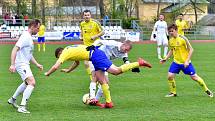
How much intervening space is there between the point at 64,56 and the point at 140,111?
194cm

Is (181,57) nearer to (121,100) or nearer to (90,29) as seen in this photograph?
(121,100)

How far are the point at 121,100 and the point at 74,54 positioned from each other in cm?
197

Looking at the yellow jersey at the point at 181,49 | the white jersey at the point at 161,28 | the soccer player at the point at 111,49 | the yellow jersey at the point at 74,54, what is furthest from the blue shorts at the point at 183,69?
the white jersey at the point at 161,28

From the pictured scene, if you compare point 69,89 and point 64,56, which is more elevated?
point 64,56

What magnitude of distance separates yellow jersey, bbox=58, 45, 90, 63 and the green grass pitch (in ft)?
3.53

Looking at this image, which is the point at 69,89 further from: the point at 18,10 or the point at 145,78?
the point at 18,10

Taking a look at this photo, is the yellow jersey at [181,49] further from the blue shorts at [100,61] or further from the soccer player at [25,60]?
the soccer player at [25,60]

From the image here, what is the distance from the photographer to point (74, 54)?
34.8 feet

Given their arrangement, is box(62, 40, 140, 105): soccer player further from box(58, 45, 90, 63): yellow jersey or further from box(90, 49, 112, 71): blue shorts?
box(58, 45, 90, 63): yellow jersey

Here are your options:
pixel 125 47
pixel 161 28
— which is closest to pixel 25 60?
pixel 125 47

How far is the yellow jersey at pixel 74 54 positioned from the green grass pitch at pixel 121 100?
107cm

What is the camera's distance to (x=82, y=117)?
9.72 meters

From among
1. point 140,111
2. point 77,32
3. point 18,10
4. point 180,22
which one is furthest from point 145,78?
point 18,10

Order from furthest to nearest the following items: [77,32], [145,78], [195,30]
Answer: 1. [195,30]
2. [77,32]
3. [145,78]
